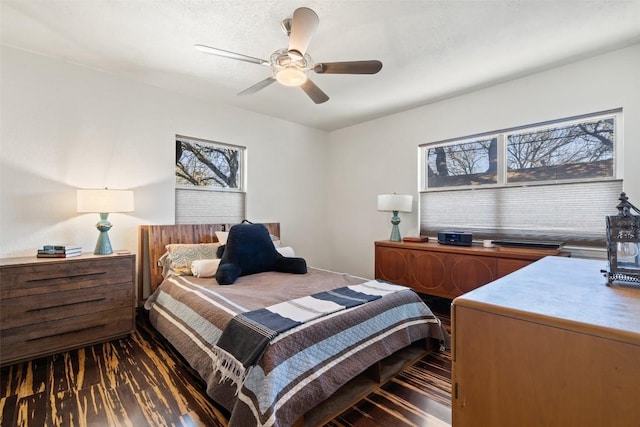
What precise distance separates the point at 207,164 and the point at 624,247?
3806mm

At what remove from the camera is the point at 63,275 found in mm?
2332

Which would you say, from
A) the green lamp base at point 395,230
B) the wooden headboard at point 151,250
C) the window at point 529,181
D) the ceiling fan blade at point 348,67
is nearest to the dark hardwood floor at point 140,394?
the wooden headboard at point 151,250

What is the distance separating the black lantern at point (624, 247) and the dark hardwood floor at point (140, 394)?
1157 millimetres

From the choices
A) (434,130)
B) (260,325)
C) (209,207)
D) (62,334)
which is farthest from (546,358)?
(209,207)

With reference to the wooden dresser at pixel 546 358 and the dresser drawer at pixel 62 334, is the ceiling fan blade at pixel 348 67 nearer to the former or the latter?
the wooden dresser at pixel 546 358

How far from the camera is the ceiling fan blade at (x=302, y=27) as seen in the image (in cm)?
166

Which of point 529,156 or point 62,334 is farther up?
point 529,156

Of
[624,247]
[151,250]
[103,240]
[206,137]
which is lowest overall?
[151,250]

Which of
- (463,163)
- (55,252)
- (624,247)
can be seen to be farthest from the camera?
(463,163)

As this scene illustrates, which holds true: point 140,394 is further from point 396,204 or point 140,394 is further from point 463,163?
point 463,163

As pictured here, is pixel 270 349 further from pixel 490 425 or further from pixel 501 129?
pixel 501 129

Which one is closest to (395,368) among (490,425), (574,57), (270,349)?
(270,349)

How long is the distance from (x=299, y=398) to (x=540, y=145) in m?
3.30

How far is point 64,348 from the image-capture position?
2330mm
